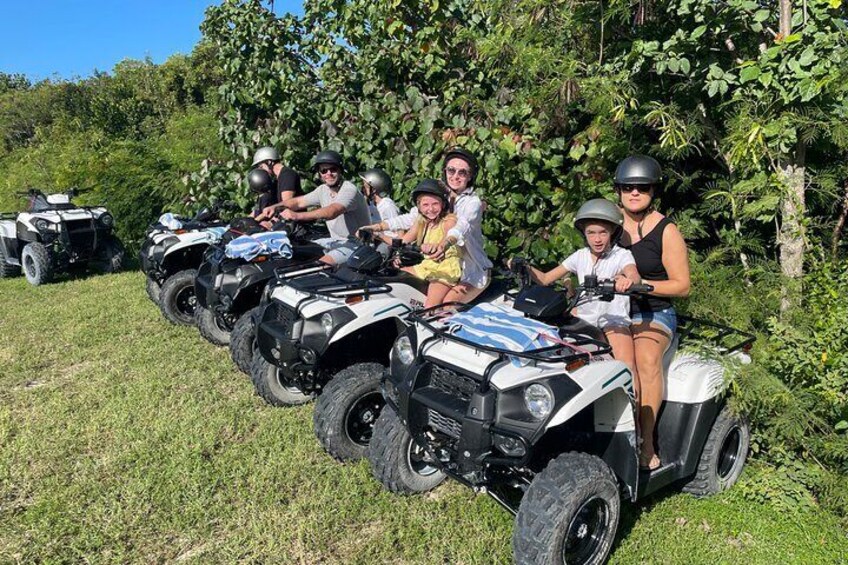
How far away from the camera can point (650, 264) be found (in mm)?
3471

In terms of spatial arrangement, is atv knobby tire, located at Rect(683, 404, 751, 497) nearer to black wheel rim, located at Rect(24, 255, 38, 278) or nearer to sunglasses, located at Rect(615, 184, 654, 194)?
sunglasses, located at Rect(615, 184, 654, 194)

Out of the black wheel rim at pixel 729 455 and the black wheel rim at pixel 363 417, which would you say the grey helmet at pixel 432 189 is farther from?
the black wheel rim at pixel 729 455

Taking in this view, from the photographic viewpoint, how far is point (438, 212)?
4234 mm

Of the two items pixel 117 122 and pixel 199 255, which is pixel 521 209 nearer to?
pixel 199 255

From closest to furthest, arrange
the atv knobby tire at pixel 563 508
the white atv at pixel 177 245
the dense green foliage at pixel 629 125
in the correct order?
the atv knobby tire at pixel 563 508 → the dense green foliage at pixel 629 125 → the white atv at pixel 177 245

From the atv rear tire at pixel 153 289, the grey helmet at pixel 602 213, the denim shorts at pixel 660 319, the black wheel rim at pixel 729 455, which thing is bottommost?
the black wheel rim at pixel 729 455

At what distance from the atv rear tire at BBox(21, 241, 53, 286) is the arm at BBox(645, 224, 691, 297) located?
9176mm

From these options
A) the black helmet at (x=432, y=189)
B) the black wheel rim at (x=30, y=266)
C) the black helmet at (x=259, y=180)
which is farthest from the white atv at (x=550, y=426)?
the black wheel rim at (x=30, y=266)

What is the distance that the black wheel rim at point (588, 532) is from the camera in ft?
9.59

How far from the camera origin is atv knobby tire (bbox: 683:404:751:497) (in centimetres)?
351

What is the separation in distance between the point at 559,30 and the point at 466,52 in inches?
78.5

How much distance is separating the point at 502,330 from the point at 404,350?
0.60m

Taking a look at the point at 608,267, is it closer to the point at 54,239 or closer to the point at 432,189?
the point at 432,189

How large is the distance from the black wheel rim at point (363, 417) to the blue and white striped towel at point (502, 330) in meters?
1.03
